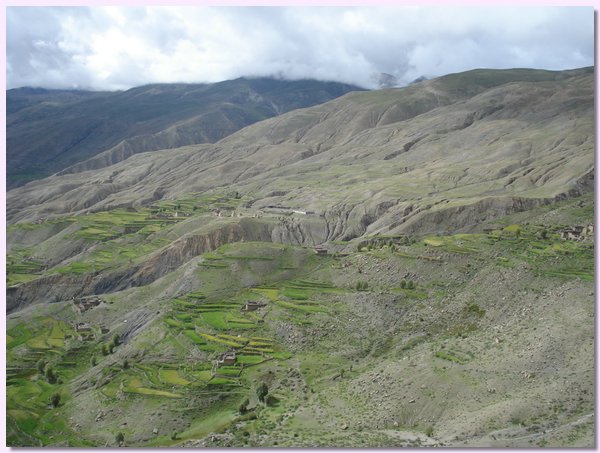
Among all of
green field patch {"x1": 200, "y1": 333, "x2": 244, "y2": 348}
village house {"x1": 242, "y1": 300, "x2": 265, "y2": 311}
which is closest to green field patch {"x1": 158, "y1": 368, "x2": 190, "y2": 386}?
green field patch {"x1": 200, "y1": 333, "x2": 244, "y2": 348}

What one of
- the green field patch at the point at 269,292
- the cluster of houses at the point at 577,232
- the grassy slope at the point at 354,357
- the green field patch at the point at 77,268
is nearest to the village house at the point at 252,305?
the grassy slope at the point at 354,357

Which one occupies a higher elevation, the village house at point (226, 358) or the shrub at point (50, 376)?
the village house at point (226, 358)

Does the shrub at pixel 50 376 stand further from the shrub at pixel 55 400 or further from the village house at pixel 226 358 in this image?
the village house at pixel 226 358

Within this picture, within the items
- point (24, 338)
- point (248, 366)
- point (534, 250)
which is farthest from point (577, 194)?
point (24, 338)

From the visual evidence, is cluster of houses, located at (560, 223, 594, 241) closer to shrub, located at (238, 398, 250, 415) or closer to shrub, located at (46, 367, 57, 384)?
shrub, located at (238, 398, 250, 415)

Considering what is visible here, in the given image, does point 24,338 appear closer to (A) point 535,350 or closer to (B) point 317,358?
(B) point 317,358

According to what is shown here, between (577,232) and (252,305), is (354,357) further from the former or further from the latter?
(577,232)
